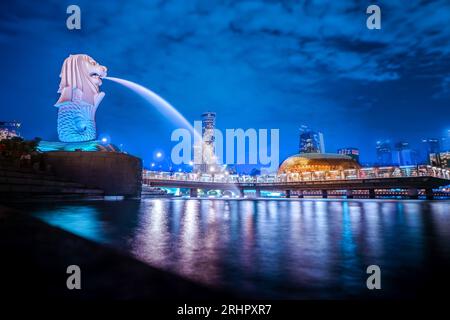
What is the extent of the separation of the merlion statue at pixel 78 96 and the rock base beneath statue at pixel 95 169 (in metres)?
22.4

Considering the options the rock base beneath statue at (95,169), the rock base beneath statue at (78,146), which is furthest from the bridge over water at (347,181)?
the rock base beneath statue at (95,169)

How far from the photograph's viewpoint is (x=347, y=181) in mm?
73500

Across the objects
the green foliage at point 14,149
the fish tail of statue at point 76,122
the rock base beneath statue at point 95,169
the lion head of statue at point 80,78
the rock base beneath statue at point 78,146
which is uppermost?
the lion head of statue at point 80,78

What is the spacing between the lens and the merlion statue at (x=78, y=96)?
43.9 m

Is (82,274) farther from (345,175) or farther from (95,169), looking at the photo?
(345,175)

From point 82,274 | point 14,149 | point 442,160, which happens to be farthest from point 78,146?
Answer: point 442,160

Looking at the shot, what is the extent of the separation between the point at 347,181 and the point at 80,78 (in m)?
67.8

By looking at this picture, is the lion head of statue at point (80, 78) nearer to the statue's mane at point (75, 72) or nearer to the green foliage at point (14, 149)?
the statue's mane at point (75, 72)
